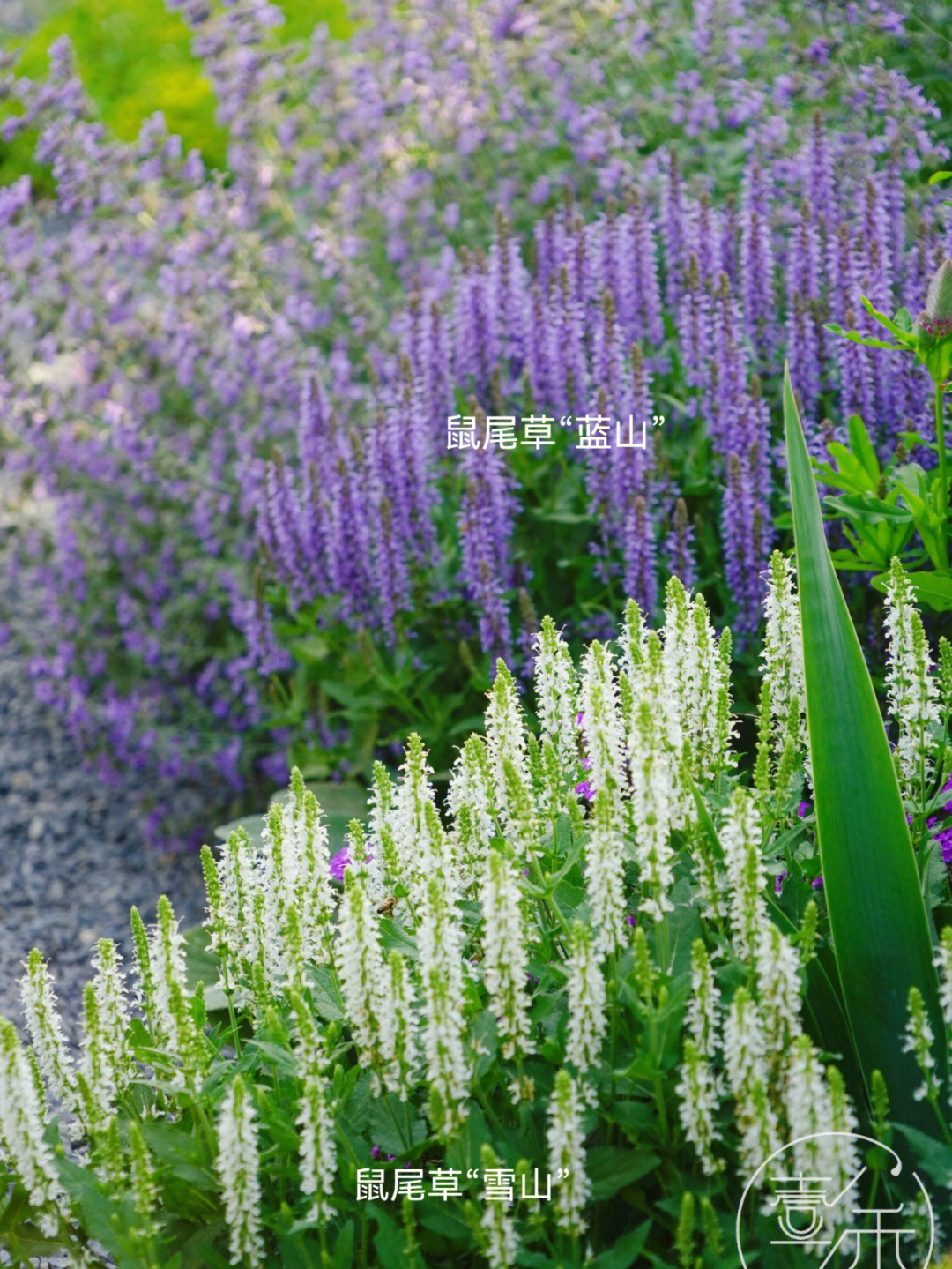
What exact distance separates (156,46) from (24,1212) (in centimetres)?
1138

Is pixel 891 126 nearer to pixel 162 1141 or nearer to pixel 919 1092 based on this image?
pixel 919 1092

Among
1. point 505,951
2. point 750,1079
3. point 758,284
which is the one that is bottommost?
point 750,1079

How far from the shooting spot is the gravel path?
3838 millimetres

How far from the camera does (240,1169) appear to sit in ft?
4.87

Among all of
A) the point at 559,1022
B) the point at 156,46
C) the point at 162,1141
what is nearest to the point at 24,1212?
the point at 162,1141

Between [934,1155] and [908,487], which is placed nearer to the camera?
[934,1155]

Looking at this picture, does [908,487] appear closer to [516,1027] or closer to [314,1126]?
[516,1027]

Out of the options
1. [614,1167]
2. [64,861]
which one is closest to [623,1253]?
[614,1167]

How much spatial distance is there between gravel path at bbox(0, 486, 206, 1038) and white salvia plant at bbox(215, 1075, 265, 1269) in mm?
2067

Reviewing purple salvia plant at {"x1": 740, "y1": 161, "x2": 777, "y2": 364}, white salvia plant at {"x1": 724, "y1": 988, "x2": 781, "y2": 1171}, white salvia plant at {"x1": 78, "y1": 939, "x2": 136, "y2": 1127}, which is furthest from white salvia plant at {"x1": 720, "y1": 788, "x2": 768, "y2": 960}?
purple salvia plant at {"x1": 740, "y1": 161, "x2": 777, "y2": 364}

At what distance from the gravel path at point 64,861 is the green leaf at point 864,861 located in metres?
2.44

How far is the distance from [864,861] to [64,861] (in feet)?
10.9

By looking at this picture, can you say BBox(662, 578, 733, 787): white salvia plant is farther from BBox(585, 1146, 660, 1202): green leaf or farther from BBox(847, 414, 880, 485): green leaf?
BBox(847, 414, 880, 485): green leaf

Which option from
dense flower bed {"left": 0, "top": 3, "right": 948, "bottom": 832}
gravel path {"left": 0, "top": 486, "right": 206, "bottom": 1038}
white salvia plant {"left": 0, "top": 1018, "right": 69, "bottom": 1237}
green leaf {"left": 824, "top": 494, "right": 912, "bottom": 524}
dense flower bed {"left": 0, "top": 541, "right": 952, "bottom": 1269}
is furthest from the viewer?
gravel path {"left": 0, "top": 486, "right": 206, "bottom": 1038}
